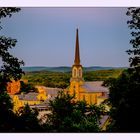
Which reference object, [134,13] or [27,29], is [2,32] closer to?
[27,29]

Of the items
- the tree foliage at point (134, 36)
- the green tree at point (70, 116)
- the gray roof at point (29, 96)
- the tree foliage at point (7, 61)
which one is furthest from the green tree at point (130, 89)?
the tree foliage at point (7, 61)

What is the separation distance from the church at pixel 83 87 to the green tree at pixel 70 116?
98 mm

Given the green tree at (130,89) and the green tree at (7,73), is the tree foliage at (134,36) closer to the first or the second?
the green tree at (130,89)

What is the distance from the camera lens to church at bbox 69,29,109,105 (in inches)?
814

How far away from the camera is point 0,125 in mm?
20594

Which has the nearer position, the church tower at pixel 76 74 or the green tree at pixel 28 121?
the green tree at pixel 28 121

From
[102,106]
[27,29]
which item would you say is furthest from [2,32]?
[102,106]

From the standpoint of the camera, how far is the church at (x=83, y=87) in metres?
20.7

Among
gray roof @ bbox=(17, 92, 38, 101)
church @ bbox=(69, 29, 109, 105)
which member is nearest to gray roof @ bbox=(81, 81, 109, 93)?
church @ bbox=(69, 29, 109, 105)

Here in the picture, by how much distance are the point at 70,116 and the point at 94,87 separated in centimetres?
50

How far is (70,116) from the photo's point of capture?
2072 cm

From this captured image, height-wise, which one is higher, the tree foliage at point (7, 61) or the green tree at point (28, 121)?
the tree foliage at point (7, 61)
